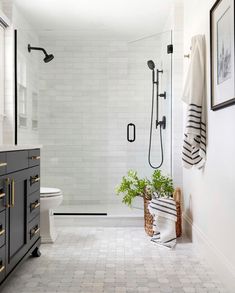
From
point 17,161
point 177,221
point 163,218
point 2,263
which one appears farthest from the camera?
point 177,221

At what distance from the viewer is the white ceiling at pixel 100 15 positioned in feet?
13.7

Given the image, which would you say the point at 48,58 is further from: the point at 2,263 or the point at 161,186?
the point at 2,263

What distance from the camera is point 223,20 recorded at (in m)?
2.51

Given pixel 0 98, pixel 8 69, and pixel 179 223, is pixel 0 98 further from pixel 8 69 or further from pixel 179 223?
pixel 179 223

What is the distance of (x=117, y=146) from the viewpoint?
5.13m

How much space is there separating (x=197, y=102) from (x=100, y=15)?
200 centimetres

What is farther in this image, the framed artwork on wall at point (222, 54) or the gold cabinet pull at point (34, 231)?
the gold cabinet pull at point (34, 231)

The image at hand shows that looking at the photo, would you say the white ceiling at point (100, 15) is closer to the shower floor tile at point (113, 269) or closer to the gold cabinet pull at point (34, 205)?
the gold cabinet pull at point (34, 205)

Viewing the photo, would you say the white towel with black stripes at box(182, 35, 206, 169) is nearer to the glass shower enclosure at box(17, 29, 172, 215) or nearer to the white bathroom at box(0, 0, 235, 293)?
the white bathroom at box(0, 0, 235, 293)

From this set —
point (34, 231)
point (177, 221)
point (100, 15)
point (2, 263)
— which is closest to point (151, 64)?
Result: point (100, 15)

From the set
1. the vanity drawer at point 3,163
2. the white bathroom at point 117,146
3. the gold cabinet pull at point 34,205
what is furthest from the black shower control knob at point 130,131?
the vanity drawer at point 3,163

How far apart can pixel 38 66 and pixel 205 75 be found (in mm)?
2553

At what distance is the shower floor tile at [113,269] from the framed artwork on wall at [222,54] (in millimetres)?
1146

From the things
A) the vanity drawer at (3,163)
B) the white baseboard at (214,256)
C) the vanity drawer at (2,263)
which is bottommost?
the white baseboard at (214,256)
